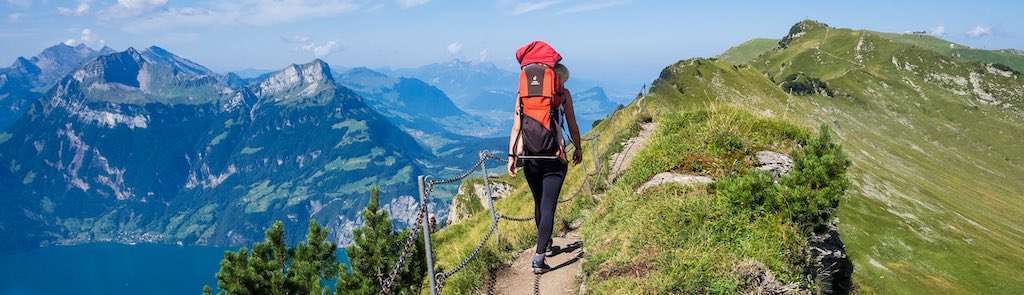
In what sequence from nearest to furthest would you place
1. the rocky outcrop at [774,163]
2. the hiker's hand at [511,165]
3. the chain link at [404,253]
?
the chain link at [404,253], the hiker's hand at [511,165], the rocky outcrop at [774,163]

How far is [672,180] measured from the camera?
1127cm

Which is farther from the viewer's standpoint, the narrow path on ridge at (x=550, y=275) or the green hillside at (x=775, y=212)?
the narrow path on ridge at (x=550, y=275)

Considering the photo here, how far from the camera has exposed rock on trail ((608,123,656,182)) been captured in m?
15.8

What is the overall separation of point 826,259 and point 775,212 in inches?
44.4

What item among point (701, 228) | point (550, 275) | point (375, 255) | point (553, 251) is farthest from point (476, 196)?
point (701, 228)

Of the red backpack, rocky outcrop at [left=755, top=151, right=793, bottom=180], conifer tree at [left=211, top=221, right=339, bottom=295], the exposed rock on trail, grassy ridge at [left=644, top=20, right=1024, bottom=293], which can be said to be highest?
the red backpack

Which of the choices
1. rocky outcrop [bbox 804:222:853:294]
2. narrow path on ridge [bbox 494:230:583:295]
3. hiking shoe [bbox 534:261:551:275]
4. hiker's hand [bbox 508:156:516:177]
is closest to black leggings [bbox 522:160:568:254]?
hiker's hand [bbox 508:156:516:177]

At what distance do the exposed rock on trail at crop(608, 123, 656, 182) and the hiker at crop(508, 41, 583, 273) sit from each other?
5.67 meters

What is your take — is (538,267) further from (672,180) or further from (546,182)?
(672,180)

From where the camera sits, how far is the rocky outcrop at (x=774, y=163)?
11.2 metres

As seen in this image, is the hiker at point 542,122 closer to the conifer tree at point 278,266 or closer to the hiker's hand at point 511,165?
the hiker's hand at point 511,165

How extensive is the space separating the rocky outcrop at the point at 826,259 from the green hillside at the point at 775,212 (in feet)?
1.40

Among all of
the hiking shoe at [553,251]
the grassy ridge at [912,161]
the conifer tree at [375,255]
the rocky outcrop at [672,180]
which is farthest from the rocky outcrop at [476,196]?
the rocky outcrop at [672,180]

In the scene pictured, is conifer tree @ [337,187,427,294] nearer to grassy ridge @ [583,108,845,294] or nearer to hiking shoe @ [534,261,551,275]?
grassy ridge @ [583,108,845,294]
